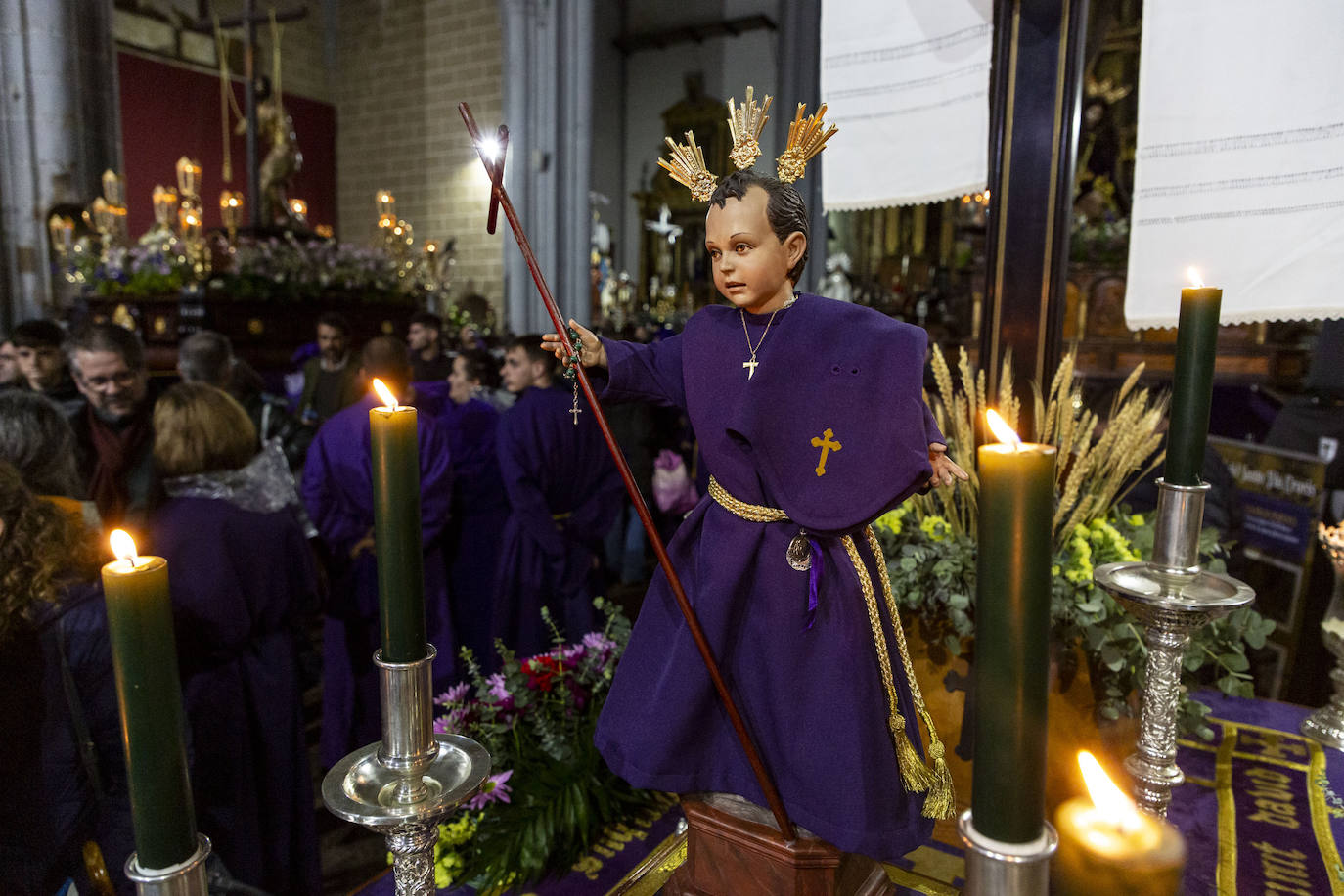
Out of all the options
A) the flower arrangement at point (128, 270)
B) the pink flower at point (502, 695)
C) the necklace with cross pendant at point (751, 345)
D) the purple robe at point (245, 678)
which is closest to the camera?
the necklace with cross pendant at point (751, 345)

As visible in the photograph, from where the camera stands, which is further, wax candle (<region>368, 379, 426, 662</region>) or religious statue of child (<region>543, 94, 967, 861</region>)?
religious statue of child (<region>543, 94, 967, 861</region>)

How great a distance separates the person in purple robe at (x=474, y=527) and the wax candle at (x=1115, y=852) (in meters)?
3.18

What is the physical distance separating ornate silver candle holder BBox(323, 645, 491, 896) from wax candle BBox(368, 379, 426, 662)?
0.09 ft

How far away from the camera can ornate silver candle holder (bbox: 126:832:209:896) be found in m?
0.52

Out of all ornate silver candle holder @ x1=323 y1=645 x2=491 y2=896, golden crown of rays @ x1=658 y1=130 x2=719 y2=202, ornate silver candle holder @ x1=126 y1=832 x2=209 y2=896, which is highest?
golden crown of rays @ x1=658 y1=130 x2=719 y2=202

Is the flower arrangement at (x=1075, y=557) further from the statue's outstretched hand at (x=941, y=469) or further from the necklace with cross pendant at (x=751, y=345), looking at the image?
the necklace with cross pendant at (x=751, y=345)

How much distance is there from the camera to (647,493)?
4438mm

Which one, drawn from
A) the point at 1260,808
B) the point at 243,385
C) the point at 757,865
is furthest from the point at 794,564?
the point at 243,385

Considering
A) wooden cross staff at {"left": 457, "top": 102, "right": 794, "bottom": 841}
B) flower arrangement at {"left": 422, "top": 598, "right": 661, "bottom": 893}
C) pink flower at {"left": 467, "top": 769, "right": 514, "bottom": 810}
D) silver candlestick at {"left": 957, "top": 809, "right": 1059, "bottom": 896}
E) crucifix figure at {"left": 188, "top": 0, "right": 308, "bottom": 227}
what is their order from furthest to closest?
crucifix figure at {"left": 188, "top": 0, "right": 308, "bottom": 227} → pink flower at {"left": 467, "top": 769, "right": 514, "bottom": 810} → flower arrangement at {"left": 422, "top": 598, "right": 661, "bottom": 893} → wooden cross staff at {"left": 457, "top": 102, "right": 794, "bottom": 841} → silver candlestick at {"left": 957, "top": 809, "right": 1059, "bottom": 896}

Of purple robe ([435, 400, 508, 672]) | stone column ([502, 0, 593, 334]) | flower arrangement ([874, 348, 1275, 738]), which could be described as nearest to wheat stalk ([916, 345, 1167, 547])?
flower arrangement ([874, 348, 1275, 738])

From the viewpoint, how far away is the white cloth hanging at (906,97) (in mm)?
1811

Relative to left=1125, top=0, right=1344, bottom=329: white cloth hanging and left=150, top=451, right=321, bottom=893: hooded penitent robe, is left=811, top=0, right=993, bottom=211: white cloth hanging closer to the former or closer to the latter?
left=1125, top=0, right=1344, bottom=329: white cloth hanging

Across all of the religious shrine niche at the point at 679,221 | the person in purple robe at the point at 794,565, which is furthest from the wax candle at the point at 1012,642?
the religious shrine niche at the point at 679,221

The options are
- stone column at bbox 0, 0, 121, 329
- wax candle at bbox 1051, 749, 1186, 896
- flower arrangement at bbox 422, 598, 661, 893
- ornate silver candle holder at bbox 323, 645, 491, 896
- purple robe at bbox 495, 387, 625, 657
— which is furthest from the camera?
stone column at bbox 0, 0, 121, 329
